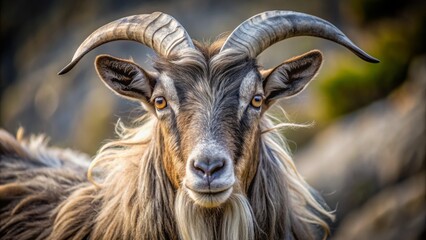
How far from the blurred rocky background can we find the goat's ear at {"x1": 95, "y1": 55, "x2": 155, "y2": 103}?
0.86m

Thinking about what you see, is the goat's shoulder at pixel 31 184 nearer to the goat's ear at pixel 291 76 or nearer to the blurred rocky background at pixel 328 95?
the blurred rocky background at pixel 328 95

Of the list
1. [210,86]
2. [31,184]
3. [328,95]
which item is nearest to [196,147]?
[210,86]

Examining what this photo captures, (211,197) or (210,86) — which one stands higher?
(210,86)

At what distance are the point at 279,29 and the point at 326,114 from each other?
13.2 meters

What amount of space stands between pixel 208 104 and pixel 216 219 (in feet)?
3.49

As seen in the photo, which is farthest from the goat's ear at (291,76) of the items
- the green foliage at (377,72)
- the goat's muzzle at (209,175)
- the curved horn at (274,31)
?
the green foliage at (377,72)

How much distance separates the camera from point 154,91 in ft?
20.7

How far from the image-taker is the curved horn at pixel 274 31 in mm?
6352

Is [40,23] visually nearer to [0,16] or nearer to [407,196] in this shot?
[0,16]

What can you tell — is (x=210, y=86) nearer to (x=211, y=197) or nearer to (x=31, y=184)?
(x=211, y=197)

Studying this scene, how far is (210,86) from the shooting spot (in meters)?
6.16

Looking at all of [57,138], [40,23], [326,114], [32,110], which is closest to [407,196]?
[326,114]

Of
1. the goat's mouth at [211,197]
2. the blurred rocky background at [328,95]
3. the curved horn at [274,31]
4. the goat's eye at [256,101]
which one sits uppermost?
the curved horn at [274,31]

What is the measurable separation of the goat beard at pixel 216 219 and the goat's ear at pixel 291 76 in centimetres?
106
